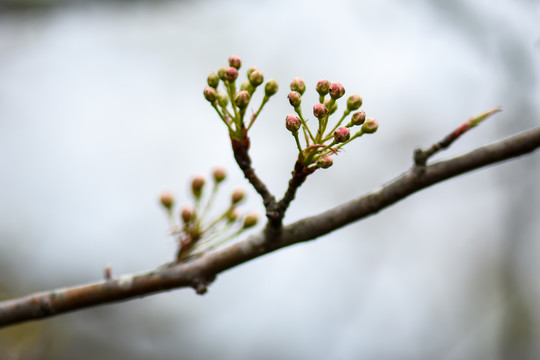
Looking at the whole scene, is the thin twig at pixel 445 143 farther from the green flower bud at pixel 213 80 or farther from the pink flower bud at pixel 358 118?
the green flower bud at pixel 213 80

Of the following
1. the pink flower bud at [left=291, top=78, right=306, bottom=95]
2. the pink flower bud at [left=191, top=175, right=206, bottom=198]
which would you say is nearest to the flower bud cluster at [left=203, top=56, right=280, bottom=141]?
the pink flower bud at [left=291, top=78, right=306, bottom=95]

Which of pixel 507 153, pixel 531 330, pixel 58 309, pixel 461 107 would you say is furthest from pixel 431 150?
pixel 461 107

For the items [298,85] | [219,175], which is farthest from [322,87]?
[219,175]

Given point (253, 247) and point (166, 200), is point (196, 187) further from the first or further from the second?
→ point (253, 247)

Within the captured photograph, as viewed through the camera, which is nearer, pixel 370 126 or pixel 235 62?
pixel 370 126

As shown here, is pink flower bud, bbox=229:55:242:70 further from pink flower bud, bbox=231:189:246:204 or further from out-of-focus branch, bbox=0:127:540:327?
pink flower bud, bbox=231:189:246:204
